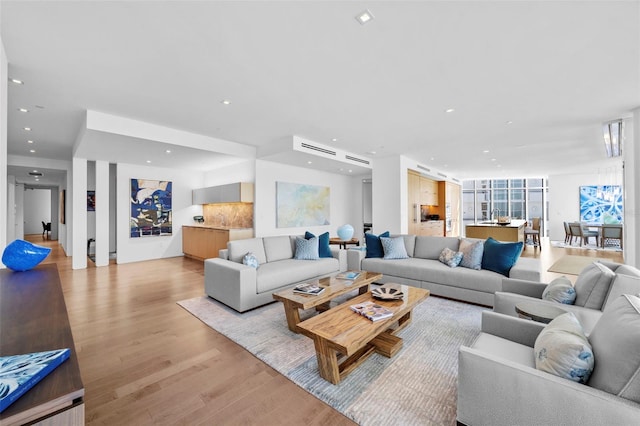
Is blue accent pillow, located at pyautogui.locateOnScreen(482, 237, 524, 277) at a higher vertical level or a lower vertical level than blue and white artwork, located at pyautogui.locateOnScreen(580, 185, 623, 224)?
lower

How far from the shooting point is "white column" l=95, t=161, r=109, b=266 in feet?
20.8

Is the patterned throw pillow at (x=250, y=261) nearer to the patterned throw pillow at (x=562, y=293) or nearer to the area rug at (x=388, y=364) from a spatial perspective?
the area rug at (x=388, y=364)

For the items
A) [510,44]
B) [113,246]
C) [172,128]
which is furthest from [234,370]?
[113,246]

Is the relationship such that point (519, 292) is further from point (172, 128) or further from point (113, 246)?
point (113, 246)

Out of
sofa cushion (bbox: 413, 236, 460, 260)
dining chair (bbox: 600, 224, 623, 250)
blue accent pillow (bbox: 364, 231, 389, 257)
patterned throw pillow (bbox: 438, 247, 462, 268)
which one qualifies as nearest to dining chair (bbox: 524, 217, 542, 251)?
dining chair (bbox: 600, 224, 623, 250)

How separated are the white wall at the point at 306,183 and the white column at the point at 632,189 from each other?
613 cm

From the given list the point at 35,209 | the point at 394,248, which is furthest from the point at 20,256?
the point at 35,209

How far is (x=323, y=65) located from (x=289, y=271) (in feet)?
8.74

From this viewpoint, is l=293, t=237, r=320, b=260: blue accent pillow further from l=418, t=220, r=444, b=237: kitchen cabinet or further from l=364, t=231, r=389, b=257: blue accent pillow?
l=418, t=220, r=444, b=237: kitchen cabinet

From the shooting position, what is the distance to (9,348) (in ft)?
3.11

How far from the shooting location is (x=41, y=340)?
40.3 inches

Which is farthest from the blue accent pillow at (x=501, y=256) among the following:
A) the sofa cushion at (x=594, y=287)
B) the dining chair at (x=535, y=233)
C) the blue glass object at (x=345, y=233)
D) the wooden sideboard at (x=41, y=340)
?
the dining chair at (x=535, y=233)

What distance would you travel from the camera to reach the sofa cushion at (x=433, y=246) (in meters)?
4.33

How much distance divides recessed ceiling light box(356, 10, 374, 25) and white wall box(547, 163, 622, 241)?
41.1 ft
